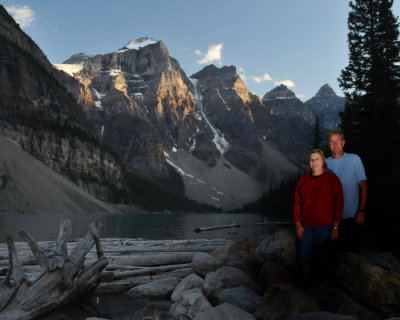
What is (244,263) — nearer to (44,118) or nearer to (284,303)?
(284,303)

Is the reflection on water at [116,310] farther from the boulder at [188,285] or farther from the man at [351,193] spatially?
the man at [351,193]

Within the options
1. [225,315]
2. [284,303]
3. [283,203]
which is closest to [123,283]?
[225,315]

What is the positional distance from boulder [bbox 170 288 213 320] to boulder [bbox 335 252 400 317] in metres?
2.65

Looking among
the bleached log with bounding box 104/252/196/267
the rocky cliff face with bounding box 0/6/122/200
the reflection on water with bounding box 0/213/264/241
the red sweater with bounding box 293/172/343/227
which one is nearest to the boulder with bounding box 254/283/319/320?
the red sweater with bounding box 293/172/343/227

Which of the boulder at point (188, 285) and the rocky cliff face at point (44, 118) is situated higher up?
the rocky cliff face at point (44, 118)

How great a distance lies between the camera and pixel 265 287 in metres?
6.78

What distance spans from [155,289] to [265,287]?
10.2 feet

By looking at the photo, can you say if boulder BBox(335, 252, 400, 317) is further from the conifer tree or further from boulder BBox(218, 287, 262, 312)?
the conifer tree

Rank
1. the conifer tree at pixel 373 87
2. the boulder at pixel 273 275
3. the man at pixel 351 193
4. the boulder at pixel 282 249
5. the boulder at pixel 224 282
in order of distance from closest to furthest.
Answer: the man at pixel 351 193 → the boulder at pixel 273 275 → the boulder at pixel 224 282 → the boulder at pixel 282 249 → the conifer tree at pixel 373 87

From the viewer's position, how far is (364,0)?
28.8 metres

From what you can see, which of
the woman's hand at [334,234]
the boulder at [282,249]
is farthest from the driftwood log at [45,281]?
the woman's hand at [334,234]

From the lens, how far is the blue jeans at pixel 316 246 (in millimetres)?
5891

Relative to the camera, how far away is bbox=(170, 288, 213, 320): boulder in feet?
20.7

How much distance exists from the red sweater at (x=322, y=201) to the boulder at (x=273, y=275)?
1335mm
